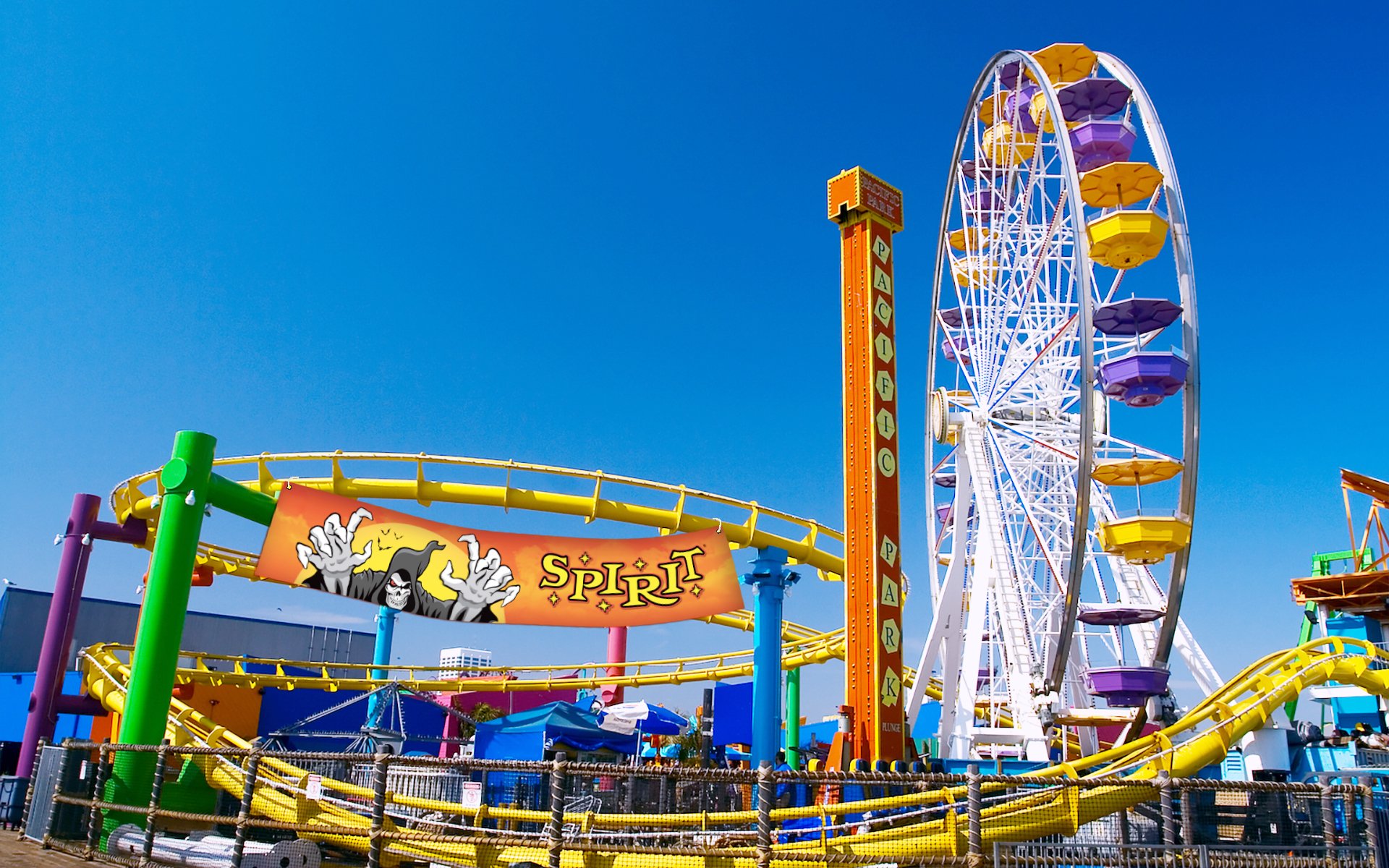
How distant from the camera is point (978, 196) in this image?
83.0 feet

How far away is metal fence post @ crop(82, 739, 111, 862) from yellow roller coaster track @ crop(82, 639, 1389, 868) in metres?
1.02

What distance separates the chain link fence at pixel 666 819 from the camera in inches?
282

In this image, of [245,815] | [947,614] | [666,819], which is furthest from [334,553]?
[947,614]

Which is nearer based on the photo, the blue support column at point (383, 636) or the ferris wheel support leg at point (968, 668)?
the ferris wheel support leg at point (968, 668)

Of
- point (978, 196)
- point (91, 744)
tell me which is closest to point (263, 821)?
point (91, 744)

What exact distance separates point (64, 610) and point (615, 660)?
17914mm

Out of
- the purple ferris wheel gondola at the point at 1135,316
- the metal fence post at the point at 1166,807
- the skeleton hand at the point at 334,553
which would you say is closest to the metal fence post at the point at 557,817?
the metal fence post at the point at 1166,807

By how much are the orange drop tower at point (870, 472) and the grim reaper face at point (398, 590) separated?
7.85 meters

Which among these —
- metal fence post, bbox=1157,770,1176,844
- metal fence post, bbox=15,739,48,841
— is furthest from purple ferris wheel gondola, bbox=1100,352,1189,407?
metal fence post, bbox=15,739,48,841

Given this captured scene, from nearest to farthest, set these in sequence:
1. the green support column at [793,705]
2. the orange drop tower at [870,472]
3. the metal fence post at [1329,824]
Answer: the metal fence post at [1329,824], the orange drop tower at [870,472], the green support column at [793,705]

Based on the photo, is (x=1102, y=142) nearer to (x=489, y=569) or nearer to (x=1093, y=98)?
(x=1093, y=98)

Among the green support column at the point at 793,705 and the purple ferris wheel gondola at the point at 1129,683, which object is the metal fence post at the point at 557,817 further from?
the green support column at the point at 793,705

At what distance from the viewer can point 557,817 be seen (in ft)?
23.1

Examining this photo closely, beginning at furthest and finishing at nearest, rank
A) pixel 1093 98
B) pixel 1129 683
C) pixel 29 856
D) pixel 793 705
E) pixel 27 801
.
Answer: pixel 793 705, pixel 1093 98, pixel 1129 683, pixel 27 801, pixel 29 856
